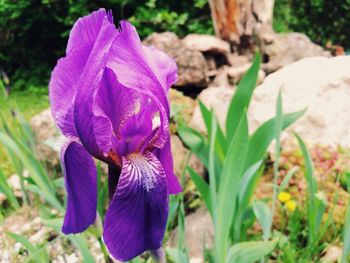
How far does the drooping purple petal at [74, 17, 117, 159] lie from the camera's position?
757 mm

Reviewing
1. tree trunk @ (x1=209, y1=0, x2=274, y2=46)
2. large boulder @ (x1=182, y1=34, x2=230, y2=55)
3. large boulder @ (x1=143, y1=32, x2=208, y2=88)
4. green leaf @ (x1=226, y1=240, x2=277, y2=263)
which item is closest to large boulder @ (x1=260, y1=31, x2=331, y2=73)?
tree trunk @ (x1=209, y1=0, x2=274, y2=46)

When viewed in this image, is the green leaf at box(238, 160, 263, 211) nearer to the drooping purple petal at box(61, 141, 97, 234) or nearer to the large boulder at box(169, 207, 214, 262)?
the large boulder at box(169, 207, 214, 262)

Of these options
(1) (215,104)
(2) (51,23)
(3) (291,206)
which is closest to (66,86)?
(3) (291,206)

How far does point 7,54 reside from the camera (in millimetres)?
7188

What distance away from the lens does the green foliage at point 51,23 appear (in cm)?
597

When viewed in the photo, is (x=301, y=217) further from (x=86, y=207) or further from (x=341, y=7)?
(x=341, y=7)

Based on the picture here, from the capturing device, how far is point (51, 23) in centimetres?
695

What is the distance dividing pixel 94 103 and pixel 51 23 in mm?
6543

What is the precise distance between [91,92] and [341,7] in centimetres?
590

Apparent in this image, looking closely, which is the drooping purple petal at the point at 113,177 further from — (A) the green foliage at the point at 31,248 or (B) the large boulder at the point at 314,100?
(B) the large boulder at the point at 314,100

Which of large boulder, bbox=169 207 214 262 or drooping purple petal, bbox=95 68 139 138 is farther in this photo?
large boulder, bbox=169 207 214 262

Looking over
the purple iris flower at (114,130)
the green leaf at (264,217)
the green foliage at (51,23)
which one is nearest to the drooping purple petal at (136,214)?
the purple iris flower at (114,130)

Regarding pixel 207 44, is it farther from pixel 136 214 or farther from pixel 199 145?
pixel 136 214

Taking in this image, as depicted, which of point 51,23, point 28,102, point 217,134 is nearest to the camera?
point 217,134
